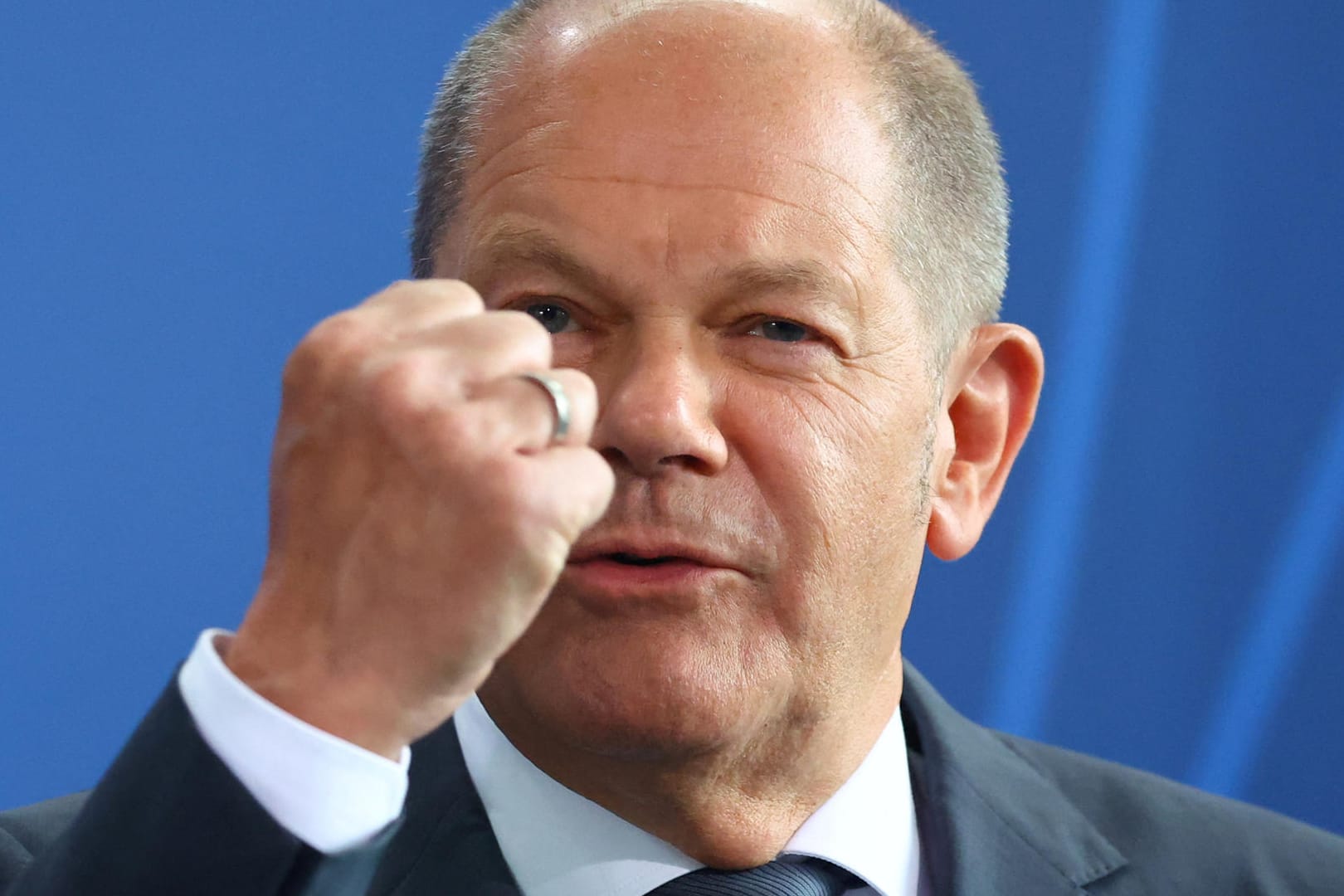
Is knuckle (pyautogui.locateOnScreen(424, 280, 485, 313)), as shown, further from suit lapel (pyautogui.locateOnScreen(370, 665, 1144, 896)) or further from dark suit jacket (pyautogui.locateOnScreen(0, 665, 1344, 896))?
suit lapel (pyautogui.locateOnScreen(370, 665, 1144, 896))

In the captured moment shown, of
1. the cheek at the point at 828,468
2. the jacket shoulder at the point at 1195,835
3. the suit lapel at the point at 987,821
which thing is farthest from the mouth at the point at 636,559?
the jacket shoulder at the point at 1195,835

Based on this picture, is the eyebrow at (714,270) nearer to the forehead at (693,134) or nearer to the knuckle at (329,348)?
the forehead at (693,134)

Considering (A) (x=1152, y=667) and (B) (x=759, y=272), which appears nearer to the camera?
(B) (x=759, y=272)

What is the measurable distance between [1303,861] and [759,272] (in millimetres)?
1214

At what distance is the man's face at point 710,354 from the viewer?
1.67 metres

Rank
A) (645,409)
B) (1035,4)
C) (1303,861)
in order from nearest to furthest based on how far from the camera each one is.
Answer: (645,409) < (1303,861) < (1035,4)

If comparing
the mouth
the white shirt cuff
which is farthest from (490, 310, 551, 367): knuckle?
the mouth

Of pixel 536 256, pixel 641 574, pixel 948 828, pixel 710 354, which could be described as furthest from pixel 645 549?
pixel 948 828

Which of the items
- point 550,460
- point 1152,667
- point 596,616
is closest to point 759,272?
point 596,616

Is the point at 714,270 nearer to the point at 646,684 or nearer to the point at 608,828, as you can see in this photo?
the point at 646,684

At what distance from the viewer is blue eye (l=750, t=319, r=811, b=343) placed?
1.82m

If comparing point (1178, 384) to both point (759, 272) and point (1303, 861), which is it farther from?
point (759, 272)

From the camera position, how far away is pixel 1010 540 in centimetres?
281

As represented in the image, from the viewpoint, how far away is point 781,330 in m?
1.83
